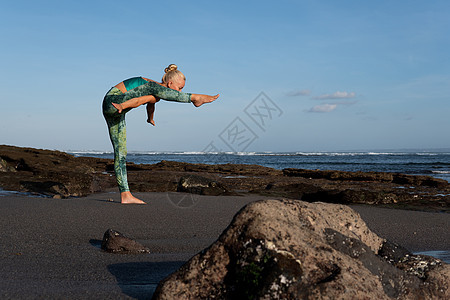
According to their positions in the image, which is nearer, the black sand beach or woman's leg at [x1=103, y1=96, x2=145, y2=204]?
the black sand beach

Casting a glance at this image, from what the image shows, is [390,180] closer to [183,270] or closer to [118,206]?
[118,206]

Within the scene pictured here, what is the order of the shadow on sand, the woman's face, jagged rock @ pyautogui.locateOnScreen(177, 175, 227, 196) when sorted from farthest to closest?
jagged rock @ pyautogui.locateOnScreen(177, 175, 227, 196), the woman's face, the shadow on sand

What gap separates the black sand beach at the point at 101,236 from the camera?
238cm

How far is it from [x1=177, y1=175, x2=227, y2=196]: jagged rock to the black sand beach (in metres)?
1.71

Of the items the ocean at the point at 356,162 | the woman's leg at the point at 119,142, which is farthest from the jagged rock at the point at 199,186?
the ocean at the point at 356,162

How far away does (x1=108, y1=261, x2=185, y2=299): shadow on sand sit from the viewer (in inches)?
89.4

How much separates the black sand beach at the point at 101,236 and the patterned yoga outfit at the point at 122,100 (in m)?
0.63

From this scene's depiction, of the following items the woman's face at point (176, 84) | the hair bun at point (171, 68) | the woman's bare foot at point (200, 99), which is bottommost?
the woman's bare foot at point (200, 99)

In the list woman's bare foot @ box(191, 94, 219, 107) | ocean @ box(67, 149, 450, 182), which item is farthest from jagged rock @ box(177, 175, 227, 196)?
ocean @ box(67, 149, 450, 182)

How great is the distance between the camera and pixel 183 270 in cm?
205

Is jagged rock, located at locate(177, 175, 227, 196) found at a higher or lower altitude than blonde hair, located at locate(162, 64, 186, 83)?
lower

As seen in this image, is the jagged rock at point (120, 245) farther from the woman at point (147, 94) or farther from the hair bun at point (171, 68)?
the hair bun at point (171, 68)

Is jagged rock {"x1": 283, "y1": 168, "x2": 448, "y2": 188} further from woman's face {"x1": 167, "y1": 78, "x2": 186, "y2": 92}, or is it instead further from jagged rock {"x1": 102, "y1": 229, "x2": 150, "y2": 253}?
jagged rock {"x1": 102, "y1": 229, "x2": 150, "y2": 253}

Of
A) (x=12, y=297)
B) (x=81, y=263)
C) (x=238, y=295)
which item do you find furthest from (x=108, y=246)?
(x=238, y=295)
